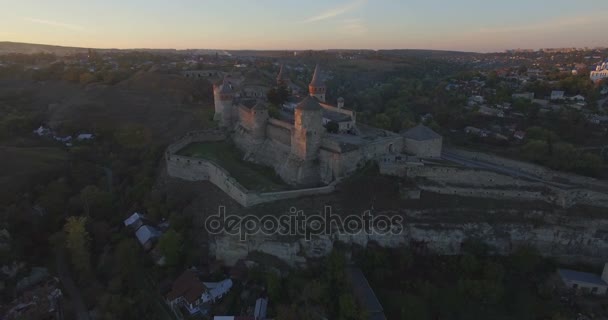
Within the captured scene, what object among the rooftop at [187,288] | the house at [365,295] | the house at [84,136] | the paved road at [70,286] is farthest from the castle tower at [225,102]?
the house at [365,295]

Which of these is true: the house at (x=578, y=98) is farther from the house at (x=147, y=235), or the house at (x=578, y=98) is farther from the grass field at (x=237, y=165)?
the house at (x=147, y=235)

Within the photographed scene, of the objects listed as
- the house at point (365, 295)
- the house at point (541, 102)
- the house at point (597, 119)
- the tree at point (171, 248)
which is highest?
the house at point (541, 102)

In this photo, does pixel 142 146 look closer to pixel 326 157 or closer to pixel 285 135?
pixel 285 135

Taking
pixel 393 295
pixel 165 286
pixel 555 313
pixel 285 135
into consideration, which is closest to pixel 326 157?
pixel 285 135

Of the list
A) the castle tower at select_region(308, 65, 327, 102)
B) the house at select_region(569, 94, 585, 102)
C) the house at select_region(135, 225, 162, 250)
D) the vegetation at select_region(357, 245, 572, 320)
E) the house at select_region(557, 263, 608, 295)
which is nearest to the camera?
the vegetation at select_region(357, 245, 572, 320)

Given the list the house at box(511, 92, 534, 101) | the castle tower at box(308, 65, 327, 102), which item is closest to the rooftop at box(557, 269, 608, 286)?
the castle tower at box(308, 65, 327, 102)

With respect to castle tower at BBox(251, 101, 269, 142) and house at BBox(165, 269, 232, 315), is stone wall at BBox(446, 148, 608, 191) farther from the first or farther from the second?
Result: house at BBox(165, 269, 232, 315)

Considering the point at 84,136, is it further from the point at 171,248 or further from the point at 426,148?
the point at 426,148
